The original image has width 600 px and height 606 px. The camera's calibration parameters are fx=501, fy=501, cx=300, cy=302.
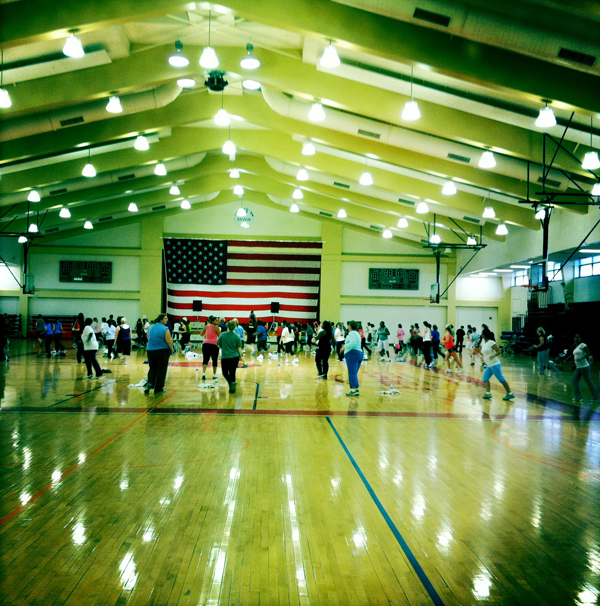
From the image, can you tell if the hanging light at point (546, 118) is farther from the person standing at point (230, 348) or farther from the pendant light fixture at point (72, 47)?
the pendant light fixture at point (72, 47)

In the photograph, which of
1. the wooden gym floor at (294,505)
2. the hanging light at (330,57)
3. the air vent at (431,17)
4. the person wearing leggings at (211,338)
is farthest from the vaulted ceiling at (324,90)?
the wooden gym floor at (294,505)

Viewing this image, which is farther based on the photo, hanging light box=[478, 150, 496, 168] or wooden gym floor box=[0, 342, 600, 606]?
hanging light box=[478, 150, 496, 168]

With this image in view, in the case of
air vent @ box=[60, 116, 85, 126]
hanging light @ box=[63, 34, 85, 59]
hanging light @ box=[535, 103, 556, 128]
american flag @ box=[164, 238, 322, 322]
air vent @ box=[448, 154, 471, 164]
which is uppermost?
air vent @ box=[60, 116, 85, 126]

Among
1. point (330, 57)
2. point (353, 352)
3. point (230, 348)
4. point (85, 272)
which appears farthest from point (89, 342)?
point (85, 272)

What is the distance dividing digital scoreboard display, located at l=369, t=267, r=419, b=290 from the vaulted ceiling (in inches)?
310

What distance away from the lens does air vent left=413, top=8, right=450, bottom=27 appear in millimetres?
7719

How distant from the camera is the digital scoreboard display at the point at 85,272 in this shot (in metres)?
27.2

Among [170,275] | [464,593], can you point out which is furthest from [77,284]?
[464,593]

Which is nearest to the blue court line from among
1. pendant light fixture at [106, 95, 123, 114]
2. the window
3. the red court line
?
the red court line

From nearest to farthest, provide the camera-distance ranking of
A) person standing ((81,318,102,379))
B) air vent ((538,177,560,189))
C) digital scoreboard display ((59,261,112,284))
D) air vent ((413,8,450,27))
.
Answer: air vent ((413,8,450,27))
person standing ((81,318,102,379))
air vent ((538,177,560,189))
digital scoreboard display ((59,261,112,284))

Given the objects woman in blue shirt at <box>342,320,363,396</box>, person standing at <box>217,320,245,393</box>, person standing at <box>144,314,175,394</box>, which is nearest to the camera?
person standing at <box>144,314,175,394</box>

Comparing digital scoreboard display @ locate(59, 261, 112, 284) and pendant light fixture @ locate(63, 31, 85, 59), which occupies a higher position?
pendant light fixture @ locate(63, 31, 85, 59)

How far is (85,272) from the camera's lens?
2723cm

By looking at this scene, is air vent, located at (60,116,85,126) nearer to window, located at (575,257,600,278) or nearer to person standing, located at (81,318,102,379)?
person standing, located at (81,318,102,379)
